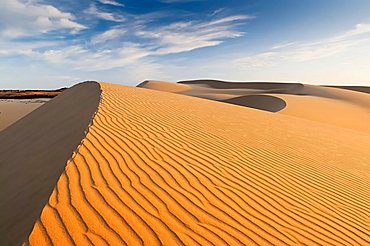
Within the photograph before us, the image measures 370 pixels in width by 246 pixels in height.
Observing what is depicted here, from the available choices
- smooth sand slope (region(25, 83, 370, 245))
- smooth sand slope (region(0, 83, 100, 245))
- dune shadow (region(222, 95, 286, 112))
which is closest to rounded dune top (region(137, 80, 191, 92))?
dune shadow (region(222, 95, 286, 112))

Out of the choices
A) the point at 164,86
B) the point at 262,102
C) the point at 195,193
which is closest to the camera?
the point at 195,193

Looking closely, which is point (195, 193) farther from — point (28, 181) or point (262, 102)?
point (262, 102)

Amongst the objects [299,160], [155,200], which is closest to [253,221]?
[155,200]

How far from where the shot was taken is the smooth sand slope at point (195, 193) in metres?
2.57

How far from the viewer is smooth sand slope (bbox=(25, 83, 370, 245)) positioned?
257 centimetres

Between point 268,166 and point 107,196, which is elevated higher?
point 107,196

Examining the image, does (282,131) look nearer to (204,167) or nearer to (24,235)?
(204,167)

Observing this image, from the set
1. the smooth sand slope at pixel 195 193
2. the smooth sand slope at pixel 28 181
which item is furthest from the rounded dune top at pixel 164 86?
the smooth sand slope at pixel 28 181

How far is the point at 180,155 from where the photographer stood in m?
4.49

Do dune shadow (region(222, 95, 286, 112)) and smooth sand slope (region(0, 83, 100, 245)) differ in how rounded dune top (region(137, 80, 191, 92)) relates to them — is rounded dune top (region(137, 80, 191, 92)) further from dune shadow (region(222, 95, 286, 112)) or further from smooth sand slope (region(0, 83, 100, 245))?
smooth sand slope (region(0, 83, 100, 245))

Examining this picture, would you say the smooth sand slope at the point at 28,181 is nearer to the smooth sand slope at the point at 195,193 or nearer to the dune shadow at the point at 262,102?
the smooth sand slope at the point at 195,193

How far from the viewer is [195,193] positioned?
333 centimetres

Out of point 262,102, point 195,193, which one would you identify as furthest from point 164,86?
point 195,193

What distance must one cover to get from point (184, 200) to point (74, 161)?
146 centimetres
